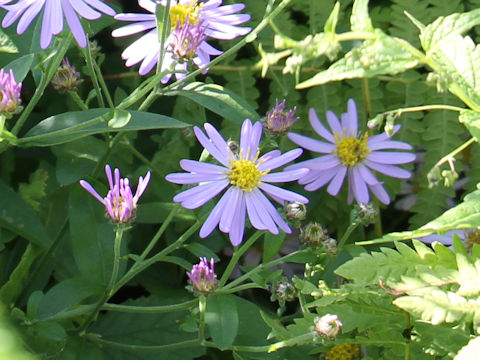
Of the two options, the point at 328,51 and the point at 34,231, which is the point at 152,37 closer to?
the point at 34,231

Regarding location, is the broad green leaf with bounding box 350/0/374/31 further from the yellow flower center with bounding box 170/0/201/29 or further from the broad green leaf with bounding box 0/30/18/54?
the broad green leaf with bounding box 0/30/18/54

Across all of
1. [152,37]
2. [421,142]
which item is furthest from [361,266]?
[421,142]

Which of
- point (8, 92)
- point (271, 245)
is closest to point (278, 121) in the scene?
point (271, 245)

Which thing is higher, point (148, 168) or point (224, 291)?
point (148, 168)

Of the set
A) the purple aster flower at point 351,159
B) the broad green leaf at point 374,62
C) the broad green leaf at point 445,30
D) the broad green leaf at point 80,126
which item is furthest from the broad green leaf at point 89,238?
the broad green leaf at point 445,30

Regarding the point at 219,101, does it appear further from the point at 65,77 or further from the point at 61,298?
the point at 61,298

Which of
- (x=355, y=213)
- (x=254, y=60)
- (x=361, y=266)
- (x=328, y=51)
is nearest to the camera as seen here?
(x=328, y=51)

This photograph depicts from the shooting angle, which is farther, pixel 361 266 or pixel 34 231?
pixel 34 231
